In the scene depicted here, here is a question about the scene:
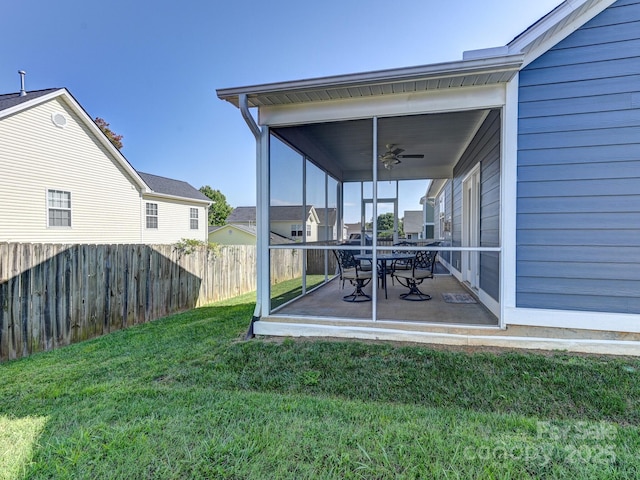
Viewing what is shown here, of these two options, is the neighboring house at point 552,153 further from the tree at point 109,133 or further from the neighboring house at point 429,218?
the tree at point 109,133

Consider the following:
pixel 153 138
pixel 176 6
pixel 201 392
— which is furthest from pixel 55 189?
pixel 153 138

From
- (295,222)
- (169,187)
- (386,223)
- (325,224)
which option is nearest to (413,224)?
(386,223)

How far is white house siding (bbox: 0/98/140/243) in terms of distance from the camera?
28.2ft

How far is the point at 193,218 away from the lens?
16156 mm

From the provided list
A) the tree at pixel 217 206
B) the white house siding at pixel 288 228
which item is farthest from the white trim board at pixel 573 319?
the tree at pixel 217 206

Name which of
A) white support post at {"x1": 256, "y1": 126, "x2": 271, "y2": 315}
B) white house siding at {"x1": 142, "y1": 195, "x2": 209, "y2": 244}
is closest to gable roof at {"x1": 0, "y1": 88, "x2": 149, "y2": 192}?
white house siding at {"x1": 142, "y1": 195, "x2": 209, "y2": 244}

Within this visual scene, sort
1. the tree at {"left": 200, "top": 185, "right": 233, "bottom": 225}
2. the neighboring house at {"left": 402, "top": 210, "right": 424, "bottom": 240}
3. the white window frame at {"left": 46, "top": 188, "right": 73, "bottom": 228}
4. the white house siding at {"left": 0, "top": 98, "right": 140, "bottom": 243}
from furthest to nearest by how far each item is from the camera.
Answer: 1. the tree at {"left": 200, "top": 185, "right": 233, "bottom": 225}
2. the neighboring house at {"left": 402, "top": 210, "right": 424, "bottom": 240}
3. the white window frame at {"left": 46, "top": 188, "right": 73, "bottom": 228}
4. the white house siding at {"left": 0, "top": 98, "right": 140, "bottom": 243}

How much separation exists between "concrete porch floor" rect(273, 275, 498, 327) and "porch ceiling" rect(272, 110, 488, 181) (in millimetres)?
2479

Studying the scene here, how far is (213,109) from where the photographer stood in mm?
17797

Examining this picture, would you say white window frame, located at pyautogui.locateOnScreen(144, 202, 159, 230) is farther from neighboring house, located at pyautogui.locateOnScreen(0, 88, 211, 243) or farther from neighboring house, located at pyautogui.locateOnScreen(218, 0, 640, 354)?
neighboring house, located at pyautogui.locateOnScreen(218, 0, 640, 354)

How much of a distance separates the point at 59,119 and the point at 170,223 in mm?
5711

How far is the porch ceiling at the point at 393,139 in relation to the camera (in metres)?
4.82

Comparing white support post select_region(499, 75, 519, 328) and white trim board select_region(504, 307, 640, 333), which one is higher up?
white support post select_region(499, 75, 519, 328)

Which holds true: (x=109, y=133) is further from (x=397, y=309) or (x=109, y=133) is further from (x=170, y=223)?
(x=397, y=309)
